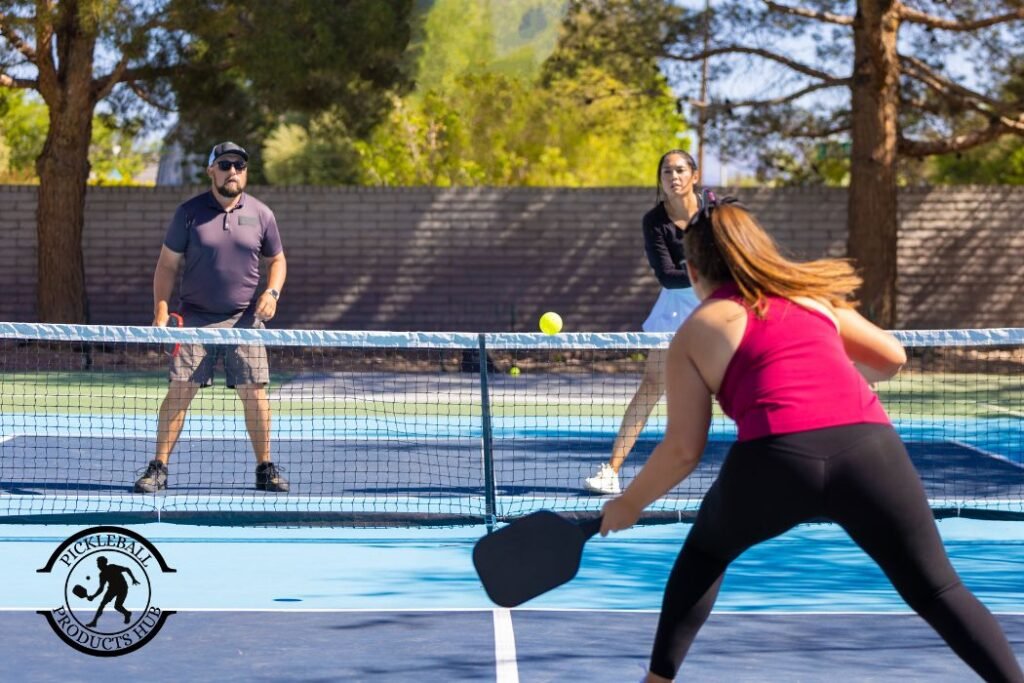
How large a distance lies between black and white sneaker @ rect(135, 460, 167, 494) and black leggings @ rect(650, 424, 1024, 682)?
564 centimetres

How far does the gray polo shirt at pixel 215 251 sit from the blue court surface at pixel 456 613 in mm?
1451

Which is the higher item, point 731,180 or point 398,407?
point 731,180

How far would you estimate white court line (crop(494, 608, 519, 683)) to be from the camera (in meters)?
5.72

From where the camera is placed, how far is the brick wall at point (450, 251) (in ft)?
78.1

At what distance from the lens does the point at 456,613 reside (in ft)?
22.2

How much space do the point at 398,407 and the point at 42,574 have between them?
8.09 metres

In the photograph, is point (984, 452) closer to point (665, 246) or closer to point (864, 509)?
point (665, 246)

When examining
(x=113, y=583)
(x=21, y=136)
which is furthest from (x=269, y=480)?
(x=21, y=136)

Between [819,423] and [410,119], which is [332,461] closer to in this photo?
[819,423]

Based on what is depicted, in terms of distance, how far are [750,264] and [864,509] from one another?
0.72m

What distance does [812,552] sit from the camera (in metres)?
8.28

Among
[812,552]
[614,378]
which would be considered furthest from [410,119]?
[812,552]

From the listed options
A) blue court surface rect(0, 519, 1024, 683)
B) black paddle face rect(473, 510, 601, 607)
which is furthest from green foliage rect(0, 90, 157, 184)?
black paddle face rect(473, 510, 601, 607)

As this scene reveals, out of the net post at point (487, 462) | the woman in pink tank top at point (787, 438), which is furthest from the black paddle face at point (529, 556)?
the net post at point (487, 462)
